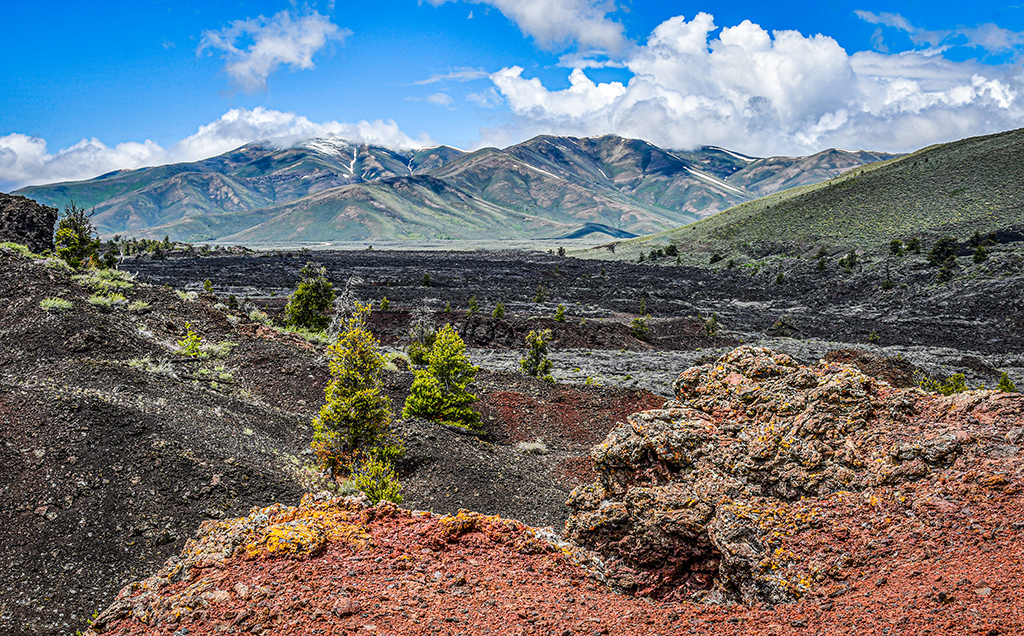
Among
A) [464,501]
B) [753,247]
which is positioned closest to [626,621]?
[464,501]

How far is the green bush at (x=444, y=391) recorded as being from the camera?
19.0m

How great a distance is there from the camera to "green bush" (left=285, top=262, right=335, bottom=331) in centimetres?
3052

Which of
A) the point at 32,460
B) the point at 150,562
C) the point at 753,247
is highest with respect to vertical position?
the point at 753,247

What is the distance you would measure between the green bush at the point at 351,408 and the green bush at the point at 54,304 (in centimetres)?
1095

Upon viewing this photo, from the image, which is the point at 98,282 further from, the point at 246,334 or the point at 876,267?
the point at 876,267

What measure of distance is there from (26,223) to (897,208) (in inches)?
4050

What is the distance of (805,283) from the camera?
2655 inches

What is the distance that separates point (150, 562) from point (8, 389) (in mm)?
6773

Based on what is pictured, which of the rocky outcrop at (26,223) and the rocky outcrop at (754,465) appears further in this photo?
the rocky outcrop at (26,223)

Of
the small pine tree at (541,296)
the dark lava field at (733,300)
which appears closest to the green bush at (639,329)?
the dark lava field at (733,300)

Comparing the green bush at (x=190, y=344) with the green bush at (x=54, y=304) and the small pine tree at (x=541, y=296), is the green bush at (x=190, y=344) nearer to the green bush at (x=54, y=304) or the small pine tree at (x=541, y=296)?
the green bush at (x=54, y=304)

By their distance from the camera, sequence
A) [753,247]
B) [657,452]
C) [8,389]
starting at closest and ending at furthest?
[657,452] < [8,389] < [753,247]

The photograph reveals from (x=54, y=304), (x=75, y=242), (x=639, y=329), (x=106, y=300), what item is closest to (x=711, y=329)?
(x=639, y=329)

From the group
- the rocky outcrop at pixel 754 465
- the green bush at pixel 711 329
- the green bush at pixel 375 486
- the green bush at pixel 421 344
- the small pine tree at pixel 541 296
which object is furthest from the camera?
the small pine tree at pixel 541 296
